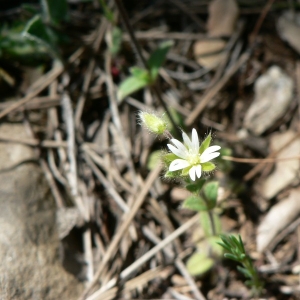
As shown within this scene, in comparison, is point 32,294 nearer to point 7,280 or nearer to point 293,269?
point 7,280

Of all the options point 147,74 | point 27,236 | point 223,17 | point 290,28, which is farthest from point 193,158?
point 290,28

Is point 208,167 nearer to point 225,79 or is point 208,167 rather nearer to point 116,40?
point 225,79

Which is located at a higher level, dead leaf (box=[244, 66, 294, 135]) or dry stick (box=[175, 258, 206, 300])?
dead leaf (box=[244, 66, 294, 135])

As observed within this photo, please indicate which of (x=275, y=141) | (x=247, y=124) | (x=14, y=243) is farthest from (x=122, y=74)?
(x=14, y=243)

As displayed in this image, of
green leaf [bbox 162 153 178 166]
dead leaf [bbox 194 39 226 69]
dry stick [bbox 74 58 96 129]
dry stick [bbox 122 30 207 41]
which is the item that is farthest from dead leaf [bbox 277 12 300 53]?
green leaf [bbox 162 153 178 166]

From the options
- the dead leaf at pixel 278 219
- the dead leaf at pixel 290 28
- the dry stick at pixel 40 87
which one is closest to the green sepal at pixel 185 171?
the dead leaf at pixel 278 219

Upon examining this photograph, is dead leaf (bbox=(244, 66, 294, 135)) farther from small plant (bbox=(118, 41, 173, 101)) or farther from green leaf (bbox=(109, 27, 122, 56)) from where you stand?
green leaf (bbox=(109, 27, 122, 56))

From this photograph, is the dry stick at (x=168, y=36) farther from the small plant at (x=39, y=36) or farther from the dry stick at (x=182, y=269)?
the dry stick at (x=182, y=269)
